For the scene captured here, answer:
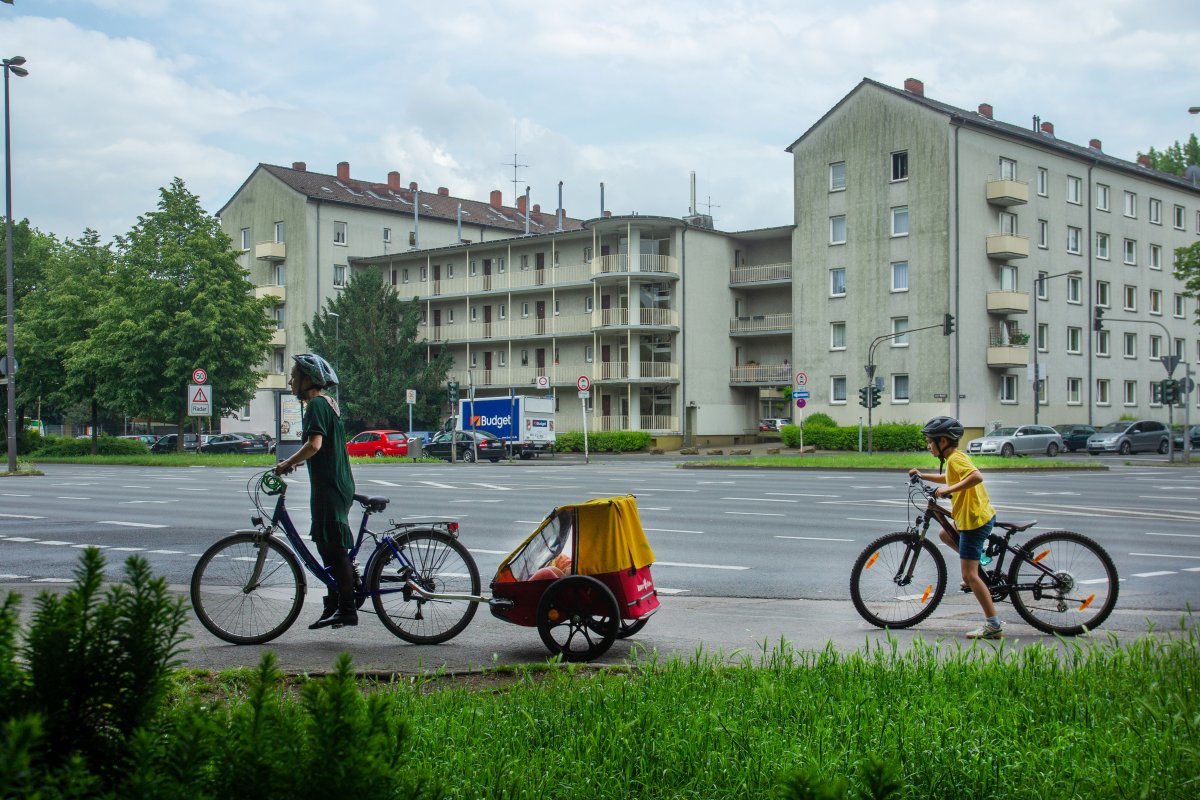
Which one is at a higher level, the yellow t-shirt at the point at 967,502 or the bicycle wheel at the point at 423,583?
the yellow t-shirt at the point at 967,502

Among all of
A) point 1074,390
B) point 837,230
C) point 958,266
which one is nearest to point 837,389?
point 837,230

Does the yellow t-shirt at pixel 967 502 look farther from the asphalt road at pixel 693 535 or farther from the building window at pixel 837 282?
the building window at pixel 837 282

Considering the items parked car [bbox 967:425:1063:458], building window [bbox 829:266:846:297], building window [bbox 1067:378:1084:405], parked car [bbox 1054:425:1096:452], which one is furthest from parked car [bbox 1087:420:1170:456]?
building window [bbox 829:266:846:297]

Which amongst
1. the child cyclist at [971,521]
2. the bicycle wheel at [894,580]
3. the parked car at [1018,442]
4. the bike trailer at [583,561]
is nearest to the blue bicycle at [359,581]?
the bike trailer at [583,561]

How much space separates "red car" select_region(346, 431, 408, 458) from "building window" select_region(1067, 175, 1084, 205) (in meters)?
39.7

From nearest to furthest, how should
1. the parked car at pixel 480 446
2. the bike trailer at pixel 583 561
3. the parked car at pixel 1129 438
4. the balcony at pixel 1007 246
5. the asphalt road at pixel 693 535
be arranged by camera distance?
the bike trailer at pixel 583 561 → the asphalt road at pixel 693 535 → the parked car at pixel 480 446 → the parked car at pixel 1129 438 → the balcony at pixel 1007 246

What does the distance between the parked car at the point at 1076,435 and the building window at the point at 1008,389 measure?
2921 millimetres

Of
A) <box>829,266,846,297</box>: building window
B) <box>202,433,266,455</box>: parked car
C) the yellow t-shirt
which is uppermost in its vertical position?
<box>829,266,846,297</box>: building window

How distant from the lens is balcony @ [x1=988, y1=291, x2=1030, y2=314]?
58.5m

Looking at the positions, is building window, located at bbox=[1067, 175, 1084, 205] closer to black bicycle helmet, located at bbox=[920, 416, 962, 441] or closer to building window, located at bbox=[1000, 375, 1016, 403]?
building window, located at bbox=[1000, 375, 1016, 403]

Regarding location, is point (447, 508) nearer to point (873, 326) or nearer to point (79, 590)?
point (79, 590)

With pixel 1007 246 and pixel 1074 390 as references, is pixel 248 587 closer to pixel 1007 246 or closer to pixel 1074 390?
pixel 1007 246

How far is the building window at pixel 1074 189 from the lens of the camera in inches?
2566

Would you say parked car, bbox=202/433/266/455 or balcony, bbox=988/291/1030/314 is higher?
balcony, bbox=988/291/1030/314
